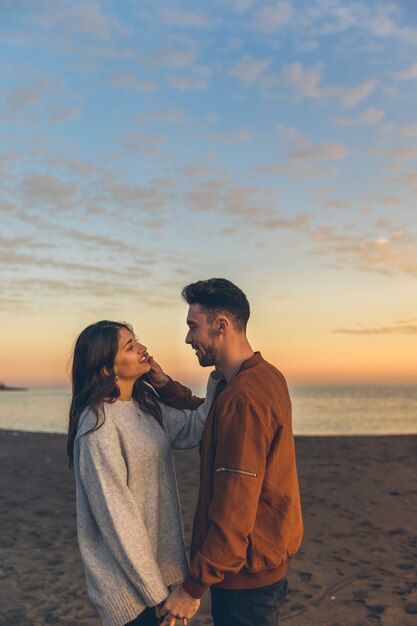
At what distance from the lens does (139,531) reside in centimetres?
295

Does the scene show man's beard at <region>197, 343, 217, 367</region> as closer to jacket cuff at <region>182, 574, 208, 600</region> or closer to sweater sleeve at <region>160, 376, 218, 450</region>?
sweater sleeve at <region>160, 376, 218, 450</region>

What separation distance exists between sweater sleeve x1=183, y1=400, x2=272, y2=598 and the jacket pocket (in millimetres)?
102

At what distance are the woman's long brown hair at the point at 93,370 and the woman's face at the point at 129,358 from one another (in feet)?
0.09

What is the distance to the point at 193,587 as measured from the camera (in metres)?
2.72

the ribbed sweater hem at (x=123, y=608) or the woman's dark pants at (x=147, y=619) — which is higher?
the ribbed sweater hem at (x=123, y=608)

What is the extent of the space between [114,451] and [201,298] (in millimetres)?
820

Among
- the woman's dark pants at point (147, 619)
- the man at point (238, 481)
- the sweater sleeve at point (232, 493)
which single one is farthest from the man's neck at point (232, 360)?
the woman's dark pants at point (147, 619)

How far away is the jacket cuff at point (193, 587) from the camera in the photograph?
107 inches

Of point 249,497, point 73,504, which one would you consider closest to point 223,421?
point 249,497

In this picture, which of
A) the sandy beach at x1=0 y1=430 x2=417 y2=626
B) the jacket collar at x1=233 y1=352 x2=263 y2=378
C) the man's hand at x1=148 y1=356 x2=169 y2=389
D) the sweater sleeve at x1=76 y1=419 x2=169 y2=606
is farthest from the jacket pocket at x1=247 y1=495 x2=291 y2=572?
the sandy beach at x1=0 y1=430 x2=417 y2=626

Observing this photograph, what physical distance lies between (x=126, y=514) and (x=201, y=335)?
34.7 inches

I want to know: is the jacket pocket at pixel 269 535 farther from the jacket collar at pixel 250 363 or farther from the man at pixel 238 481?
the jacket collar at pixel 250 363

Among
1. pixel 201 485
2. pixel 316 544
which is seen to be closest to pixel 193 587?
pixel 201 485

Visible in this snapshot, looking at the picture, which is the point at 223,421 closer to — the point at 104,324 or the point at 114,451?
the point at 114,451
